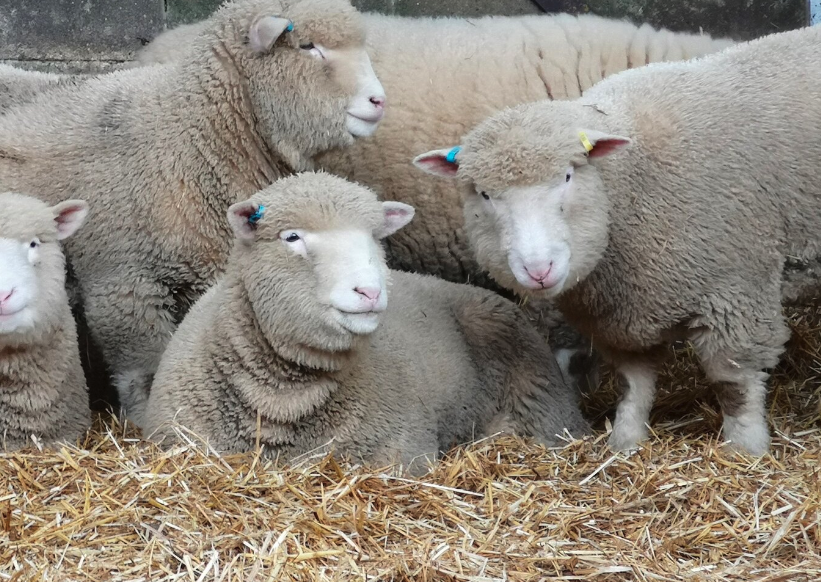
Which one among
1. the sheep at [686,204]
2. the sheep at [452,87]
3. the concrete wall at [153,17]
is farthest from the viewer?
the concrete wall at [153,17]

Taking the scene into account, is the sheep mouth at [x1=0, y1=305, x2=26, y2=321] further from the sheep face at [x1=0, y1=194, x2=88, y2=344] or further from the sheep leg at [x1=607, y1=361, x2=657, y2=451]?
the sheep leg at [x1=607, y1=361, x2=657, y2=451]

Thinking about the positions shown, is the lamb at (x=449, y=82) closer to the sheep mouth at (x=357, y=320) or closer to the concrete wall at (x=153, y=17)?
the concrete wall at (x=153, y=17)

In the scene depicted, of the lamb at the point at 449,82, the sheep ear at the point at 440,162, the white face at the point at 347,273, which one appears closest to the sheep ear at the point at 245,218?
the white face at the point at 347,273

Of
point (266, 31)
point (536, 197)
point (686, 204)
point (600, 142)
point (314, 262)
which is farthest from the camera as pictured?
point (266, 31)

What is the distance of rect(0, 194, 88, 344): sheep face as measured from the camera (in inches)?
140

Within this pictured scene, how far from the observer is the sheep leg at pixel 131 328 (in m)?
4.31

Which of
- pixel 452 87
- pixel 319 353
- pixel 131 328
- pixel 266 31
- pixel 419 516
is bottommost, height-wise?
pixel 419 516

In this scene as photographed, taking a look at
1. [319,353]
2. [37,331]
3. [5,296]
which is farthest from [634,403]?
[5,296]

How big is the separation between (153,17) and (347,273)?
321 centimetres

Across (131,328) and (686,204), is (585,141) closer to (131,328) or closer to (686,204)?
(686,204)

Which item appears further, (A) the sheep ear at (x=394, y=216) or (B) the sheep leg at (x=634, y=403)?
(B) the sheep leg at (x=634, y=403)

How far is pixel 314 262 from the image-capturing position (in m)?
3.48

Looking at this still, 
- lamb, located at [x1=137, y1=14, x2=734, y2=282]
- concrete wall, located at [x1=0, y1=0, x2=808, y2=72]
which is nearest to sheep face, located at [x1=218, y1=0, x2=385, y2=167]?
lamb, located at [x1=137, y1=14, x2=734, y2=282]

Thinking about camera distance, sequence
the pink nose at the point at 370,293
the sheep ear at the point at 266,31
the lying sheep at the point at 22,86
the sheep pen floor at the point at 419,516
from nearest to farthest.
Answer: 1. the sheep pen floor at the point at 419,516
2. the pink nose at the point at 370,293
3. the sheep ear at the point at 266,31
4. the lying sheep at the point at 22,86
